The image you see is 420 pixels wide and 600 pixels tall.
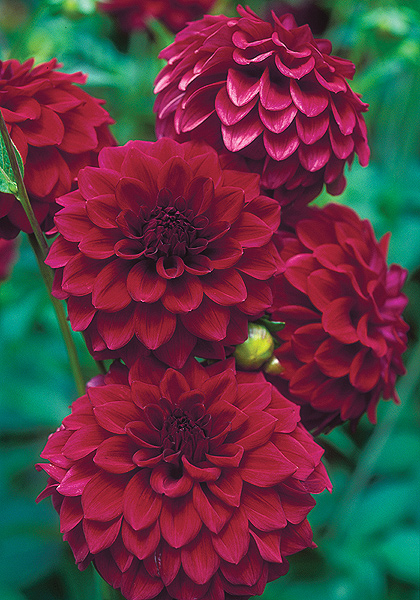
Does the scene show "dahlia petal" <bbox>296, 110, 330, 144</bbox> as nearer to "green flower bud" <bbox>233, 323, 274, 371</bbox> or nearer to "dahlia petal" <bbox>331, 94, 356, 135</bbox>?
"dahlia petal" <bbox>331, 94, 356, 135</bbox>

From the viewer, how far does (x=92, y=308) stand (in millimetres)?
288

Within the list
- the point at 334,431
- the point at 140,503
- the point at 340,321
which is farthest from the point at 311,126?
the point at 334,431

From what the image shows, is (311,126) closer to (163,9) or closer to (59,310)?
(59,310)

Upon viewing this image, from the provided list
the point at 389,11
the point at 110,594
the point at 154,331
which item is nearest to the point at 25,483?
the point at 110,594

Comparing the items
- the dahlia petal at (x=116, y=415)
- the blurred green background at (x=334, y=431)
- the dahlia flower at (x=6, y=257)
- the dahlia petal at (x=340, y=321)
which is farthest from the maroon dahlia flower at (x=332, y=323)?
the dahlia flower at (x=6, y=257)

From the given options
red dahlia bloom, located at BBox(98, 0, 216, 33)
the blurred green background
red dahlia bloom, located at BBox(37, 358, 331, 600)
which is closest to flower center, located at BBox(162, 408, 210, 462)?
red dahlia bloom, located at BBox(37, 358, 331, 600)

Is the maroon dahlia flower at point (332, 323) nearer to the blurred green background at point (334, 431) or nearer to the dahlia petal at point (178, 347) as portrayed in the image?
the dahlia petal at point (178, 347)

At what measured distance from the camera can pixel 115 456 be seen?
281mm

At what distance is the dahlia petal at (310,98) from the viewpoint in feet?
0.99

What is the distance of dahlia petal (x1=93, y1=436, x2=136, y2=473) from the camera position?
27 cm

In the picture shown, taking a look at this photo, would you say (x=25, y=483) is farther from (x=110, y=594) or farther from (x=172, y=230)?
(x=172, y=230)

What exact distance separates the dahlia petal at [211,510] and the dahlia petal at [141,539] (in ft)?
0.07

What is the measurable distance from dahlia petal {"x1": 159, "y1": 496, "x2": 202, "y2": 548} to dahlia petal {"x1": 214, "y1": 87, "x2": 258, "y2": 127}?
7.9 inches

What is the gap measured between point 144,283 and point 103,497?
0.36ft
